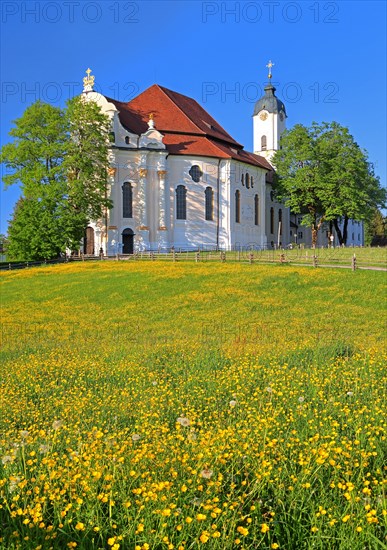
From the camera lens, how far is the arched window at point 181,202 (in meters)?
52.4

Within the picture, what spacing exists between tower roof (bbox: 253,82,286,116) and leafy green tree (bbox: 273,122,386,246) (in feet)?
41.3

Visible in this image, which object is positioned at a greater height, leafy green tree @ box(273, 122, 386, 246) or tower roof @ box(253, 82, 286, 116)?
tower roof @ box(253, 82, 286, 116)

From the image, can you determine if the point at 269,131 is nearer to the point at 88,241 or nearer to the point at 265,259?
the point at 88,241

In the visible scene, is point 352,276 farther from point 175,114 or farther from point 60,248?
point 175,114

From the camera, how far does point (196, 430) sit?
6.16 meters

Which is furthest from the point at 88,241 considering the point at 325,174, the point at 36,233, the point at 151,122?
the point at 325,174

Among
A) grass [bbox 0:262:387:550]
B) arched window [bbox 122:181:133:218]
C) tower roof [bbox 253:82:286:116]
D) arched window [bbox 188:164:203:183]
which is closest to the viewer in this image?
grass [bbox 0:262:387:550]

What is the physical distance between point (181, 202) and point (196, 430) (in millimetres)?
47376

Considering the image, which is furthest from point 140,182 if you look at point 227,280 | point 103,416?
point 103,416

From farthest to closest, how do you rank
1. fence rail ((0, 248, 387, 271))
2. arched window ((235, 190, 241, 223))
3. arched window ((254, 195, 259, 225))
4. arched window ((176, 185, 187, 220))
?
1. arched window ((254, 195, 259, 225))
2. arched window ((235, 190, 241, 223))
3. arched window ((176, 185, 187, 220))
4. fence rail ((0, 248, 387, 271))

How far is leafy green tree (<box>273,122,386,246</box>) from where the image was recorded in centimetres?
5722

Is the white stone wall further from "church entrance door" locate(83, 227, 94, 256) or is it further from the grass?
the grass

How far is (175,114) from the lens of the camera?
56.4m

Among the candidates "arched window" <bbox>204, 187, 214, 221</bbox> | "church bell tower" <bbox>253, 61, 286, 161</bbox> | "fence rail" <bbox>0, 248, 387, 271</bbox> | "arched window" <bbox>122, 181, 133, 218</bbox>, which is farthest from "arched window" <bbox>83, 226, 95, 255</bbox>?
"church bell tower" <bbox>253, 61, 286, 161</bbox>
